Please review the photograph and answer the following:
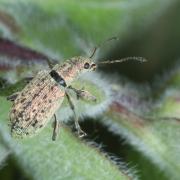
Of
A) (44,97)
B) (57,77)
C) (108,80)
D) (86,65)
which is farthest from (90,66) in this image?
(108,80)

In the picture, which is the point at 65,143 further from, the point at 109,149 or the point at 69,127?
the point at 109,149

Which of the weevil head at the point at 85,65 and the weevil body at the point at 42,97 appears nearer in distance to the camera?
the weevil body at the point at 42,97

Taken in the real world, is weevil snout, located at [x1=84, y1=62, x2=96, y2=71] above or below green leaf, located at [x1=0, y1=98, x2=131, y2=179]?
above

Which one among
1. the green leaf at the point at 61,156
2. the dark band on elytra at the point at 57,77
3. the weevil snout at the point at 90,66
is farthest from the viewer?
the weevil snout at the point at 90,66

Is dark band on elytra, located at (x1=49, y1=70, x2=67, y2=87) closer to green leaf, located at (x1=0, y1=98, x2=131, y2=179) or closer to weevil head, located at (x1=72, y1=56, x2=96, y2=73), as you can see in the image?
weevil head, located at (x1=72, y1=56, x2=96, y2=73)

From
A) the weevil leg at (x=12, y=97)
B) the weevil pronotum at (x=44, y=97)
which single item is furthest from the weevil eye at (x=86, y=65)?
the weevil leg at (x=12, y=97)

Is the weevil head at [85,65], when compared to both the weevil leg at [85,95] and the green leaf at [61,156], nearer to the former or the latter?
the weevil leg at [85,95]

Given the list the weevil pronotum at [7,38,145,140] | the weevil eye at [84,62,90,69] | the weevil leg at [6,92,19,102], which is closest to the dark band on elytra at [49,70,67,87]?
the weevil pronotum at [7,38,145,140]

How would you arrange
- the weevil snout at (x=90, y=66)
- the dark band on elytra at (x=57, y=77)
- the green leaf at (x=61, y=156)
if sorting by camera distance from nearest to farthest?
1. the green leaf at (x=61, y=156)
2. the dark band on elytra at (x=57, y=77)
3. the weevil snout at (x=90, y=66)
